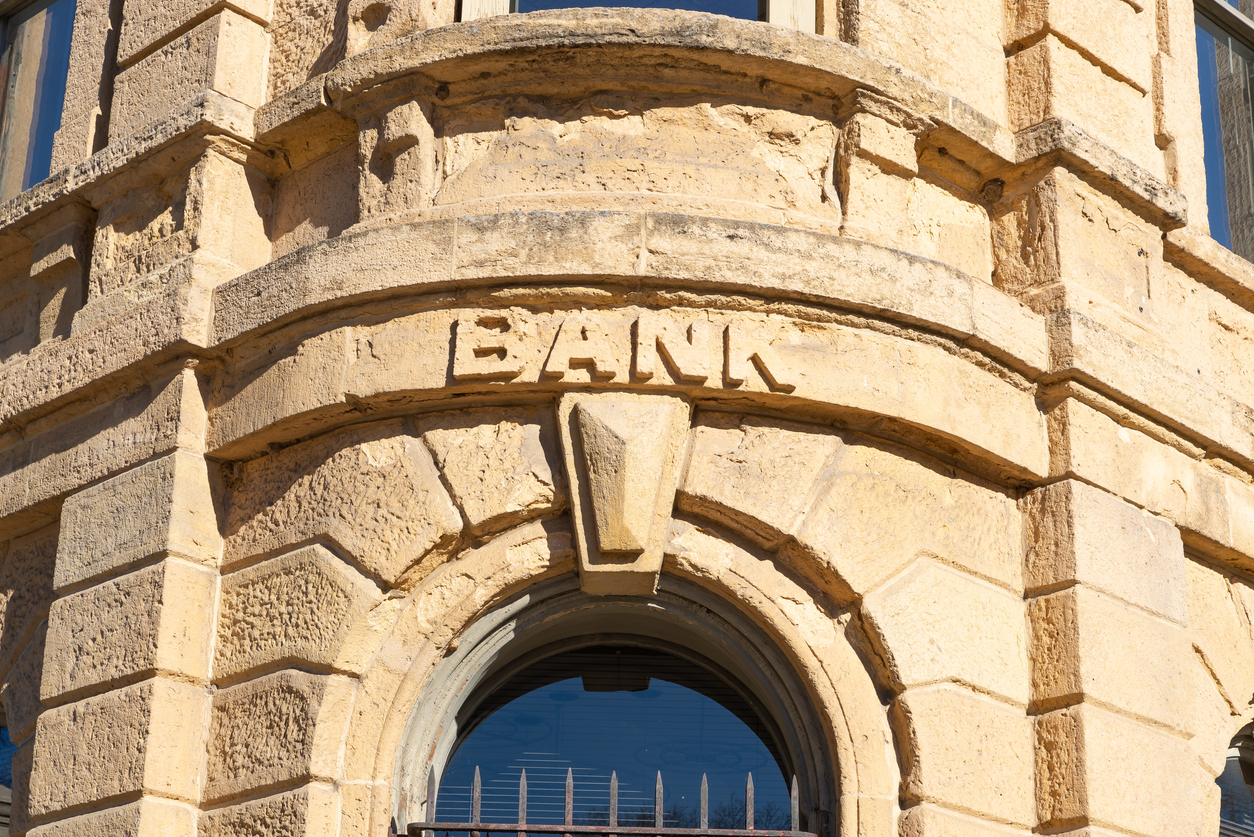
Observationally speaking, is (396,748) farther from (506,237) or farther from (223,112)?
(223,112)

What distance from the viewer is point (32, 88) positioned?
679cm

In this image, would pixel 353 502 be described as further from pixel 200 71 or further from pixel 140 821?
pixel 200 71

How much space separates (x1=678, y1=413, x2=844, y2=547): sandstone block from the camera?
441 centimetres

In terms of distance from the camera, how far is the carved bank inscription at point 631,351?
440cm

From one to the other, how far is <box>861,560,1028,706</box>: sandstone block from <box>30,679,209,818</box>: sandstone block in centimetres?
200

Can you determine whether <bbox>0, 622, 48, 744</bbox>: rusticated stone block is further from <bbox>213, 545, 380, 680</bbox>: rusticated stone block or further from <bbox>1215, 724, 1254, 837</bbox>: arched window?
<bbox>1215, 724, 1254, 837</bbox>: arched window

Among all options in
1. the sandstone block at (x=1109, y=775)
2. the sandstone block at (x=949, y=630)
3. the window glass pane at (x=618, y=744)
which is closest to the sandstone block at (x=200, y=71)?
the window glass pane at (x=618, y=744)

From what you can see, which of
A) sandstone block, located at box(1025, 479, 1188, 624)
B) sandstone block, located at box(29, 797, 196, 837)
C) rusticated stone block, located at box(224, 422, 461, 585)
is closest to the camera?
sandstone block, located at box(29, 797, 196, 837)

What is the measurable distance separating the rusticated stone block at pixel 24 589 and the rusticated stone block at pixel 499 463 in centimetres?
165

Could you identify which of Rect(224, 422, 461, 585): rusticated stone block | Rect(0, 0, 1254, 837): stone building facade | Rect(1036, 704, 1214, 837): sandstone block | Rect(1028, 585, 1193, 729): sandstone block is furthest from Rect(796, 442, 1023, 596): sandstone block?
Rect(224, 422, 461, 585): rusticated stone block

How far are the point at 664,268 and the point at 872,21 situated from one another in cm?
132

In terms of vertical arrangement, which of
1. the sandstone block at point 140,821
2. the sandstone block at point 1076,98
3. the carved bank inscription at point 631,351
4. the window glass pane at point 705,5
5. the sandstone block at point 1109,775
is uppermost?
the window glass pane at point 705,5

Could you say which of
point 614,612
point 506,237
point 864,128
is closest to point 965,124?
point 864,128

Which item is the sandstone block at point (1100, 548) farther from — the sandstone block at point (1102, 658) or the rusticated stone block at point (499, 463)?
the rusticated stone block at point (499, 463)
